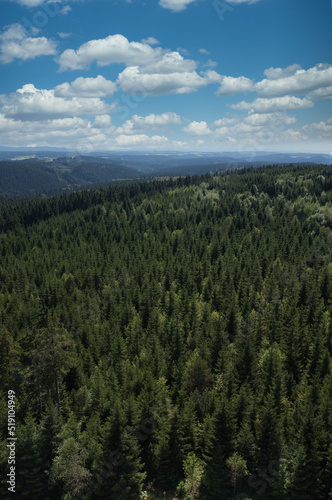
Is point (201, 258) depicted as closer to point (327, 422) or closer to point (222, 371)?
point (222, 371)

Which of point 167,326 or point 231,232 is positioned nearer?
A: point 167,326

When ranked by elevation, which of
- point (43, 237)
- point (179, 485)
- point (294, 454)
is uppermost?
point (43, 237)

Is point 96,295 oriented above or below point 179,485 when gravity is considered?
above

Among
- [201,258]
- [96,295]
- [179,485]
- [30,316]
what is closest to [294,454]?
[179,485]

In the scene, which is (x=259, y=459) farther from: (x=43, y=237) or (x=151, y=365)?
(x=43, y=237)

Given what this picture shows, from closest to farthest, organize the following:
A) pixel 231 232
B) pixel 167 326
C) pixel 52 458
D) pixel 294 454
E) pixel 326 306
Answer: pixel 294 454, pixel 52 458, pixel 167 326, pixel 326 306, pixel 231 232

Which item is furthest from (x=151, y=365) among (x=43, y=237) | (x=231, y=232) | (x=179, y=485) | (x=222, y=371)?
(x=43, y=237)

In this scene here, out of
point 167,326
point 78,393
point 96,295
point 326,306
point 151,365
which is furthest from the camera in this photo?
point 96,295
